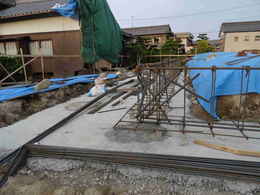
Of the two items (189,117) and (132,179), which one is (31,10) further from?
(132,179)

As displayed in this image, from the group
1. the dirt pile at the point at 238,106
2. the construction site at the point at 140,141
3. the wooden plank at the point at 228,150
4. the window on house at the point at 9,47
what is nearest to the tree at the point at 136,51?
the window on house at the point at 9,47

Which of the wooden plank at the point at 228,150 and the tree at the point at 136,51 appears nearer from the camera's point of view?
the wooden plank at the point at 228,150

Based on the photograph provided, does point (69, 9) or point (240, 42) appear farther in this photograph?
point (240, 42)

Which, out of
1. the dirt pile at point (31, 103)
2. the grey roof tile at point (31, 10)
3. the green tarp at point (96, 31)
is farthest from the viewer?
the grey roof tile at point (31, 10)

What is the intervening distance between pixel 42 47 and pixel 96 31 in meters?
3.24

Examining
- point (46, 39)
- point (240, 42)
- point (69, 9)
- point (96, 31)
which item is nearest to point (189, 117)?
point (96, 31)

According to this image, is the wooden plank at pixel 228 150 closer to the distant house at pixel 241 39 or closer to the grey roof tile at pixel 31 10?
the grey roof tile at pixel 31 10

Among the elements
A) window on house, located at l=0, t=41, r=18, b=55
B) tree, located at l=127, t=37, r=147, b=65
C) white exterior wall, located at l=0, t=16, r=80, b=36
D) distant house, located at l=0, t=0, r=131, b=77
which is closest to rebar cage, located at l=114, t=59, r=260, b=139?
distant house, located at l=0, t=0, r=131, b=77

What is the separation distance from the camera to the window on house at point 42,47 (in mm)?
8523

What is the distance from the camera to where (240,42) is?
22.2m

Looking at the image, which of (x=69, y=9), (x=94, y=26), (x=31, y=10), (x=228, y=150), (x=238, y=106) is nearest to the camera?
(x=228, y=150)

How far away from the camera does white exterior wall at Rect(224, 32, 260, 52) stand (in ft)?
70.8

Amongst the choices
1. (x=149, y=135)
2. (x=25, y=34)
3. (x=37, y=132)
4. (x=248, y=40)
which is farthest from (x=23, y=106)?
(x=248, y=40)

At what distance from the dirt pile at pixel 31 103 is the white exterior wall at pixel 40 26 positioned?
3.78m
